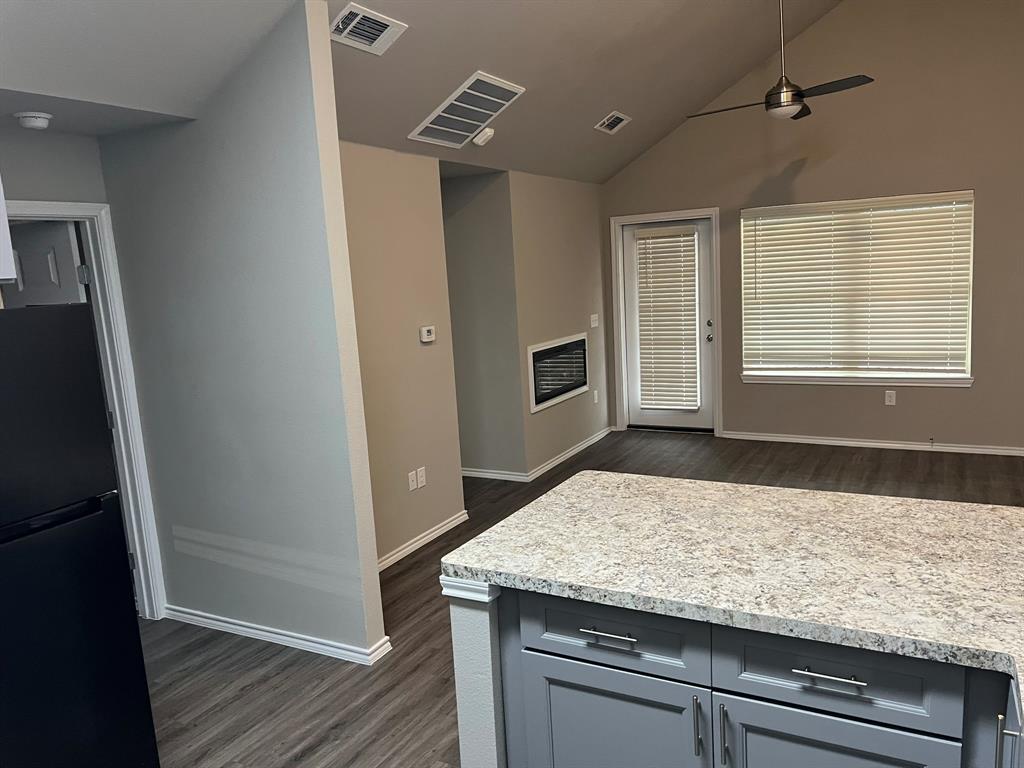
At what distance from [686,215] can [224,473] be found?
4.60 metres

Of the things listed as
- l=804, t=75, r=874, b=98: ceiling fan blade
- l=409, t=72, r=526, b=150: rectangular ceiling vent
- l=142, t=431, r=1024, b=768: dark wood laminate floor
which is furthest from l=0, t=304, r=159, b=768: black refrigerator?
l=804, t=75, r=874, b=98: ceiling fan blade

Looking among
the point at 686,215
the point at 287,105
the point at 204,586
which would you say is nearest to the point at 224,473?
the point at 204,586

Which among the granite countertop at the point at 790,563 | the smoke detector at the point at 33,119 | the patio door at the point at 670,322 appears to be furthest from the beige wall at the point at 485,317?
the granite countertop at the point at 790,563

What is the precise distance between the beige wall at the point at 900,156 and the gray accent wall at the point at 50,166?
461 cm

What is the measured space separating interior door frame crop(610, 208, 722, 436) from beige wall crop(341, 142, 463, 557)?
2.61 metres

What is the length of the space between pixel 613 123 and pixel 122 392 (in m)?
3.87

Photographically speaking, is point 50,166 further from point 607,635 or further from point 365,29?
point 607,635

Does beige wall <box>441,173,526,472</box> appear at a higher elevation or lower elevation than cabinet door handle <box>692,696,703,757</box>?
higher

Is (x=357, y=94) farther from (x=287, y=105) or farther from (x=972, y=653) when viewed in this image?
(x=972, y=653)

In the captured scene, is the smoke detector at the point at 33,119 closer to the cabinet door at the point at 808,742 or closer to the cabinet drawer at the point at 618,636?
the cabinet drawer at the point at 618,636

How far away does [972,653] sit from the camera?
1.29 meters

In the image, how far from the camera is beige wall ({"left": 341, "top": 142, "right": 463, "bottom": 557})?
4.02 meters

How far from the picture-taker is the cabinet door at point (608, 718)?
1631mm

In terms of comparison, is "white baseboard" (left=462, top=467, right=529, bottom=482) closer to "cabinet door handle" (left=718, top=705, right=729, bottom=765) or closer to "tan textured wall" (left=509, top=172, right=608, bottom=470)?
"tan textured wall" (left=509, top=172, right=608, bottom=470)
